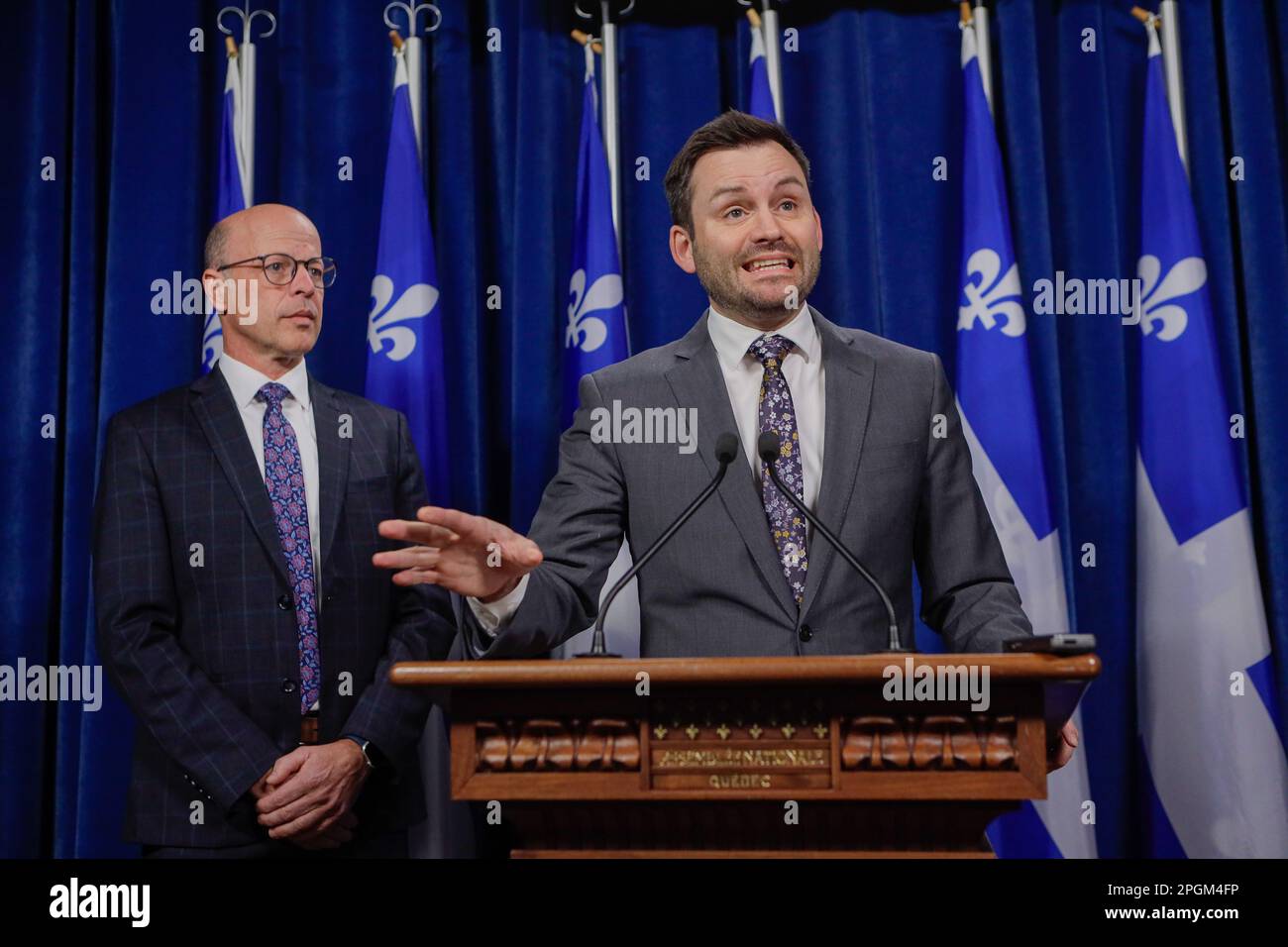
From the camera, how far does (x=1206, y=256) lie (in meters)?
3.76

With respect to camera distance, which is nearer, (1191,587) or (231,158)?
(1191,587)

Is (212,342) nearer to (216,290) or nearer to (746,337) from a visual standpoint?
(216,290)

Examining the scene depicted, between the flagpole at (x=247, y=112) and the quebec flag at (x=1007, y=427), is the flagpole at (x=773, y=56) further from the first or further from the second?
the flagpole at (x=247, y=112)

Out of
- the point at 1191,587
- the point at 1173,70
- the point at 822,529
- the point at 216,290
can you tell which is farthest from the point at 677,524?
the point at 1173,70

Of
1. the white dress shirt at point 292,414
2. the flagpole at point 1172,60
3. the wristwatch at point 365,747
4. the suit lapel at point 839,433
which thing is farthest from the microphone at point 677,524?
the flagpole at point 1172,60

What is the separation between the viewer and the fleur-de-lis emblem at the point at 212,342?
3.40m

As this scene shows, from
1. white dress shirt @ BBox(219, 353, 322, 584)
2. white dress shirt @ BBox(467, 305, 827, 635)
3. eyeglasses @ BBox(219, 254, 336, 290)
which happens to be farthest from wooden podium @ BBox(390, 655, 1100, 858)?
eyeglasses @ BBox(219, 254, 336, 290)

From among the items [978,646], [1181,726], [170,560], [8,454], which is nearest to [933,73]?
[1181,726]

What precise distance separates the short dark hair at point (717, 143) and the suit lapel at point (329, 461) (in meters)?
0.97

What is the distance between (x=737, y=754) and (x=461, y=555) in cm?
47

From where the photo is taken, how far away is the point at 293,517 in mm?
2928

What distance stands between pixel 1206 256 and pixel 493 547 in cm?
285
